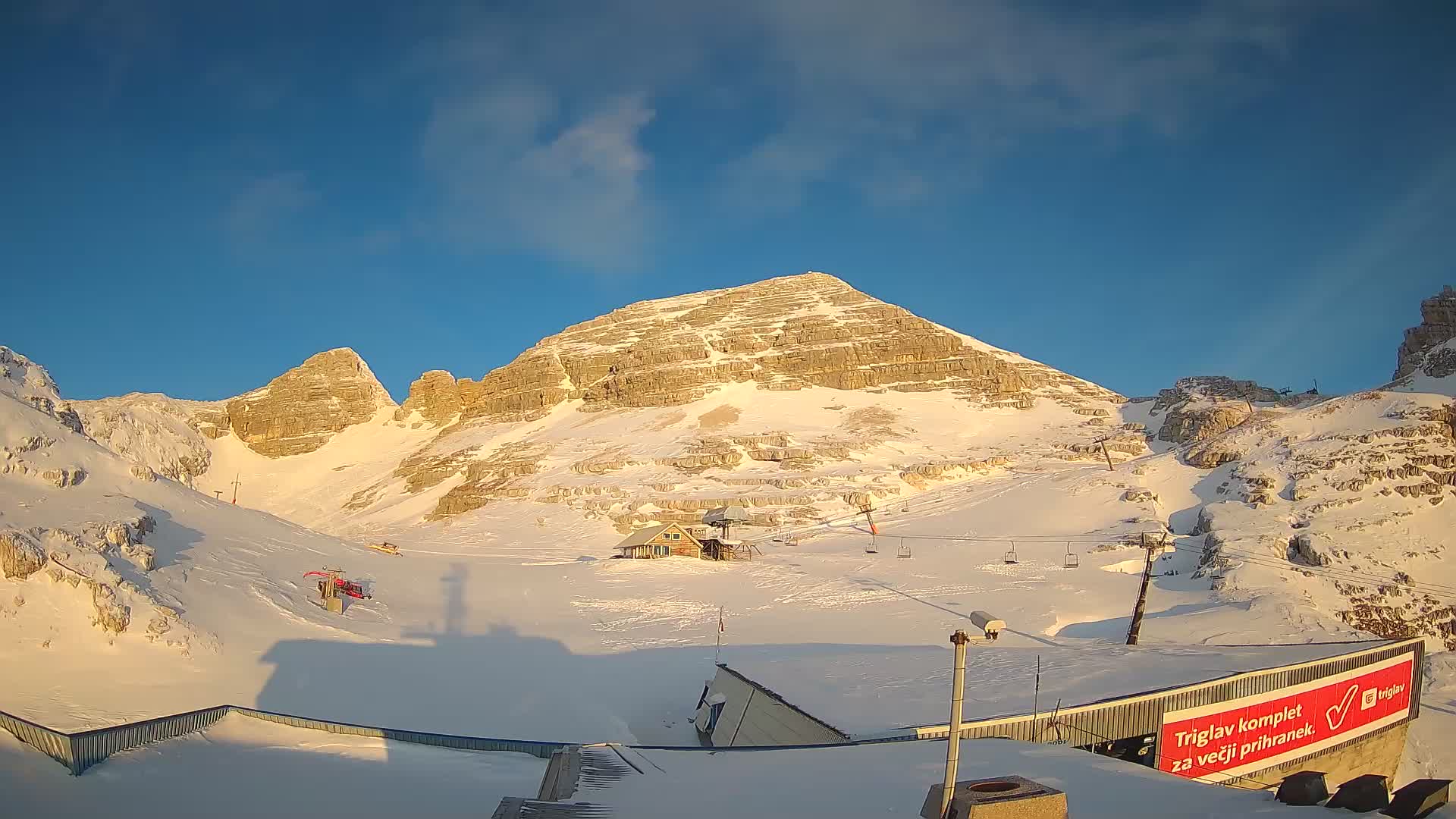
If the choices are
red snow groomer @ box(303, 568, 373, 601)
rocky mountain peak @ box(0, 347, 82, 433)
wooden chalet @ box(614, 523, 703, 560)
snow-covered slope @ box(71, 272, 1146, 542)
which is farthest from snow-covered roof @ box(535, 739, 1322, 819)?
snow-covered slope @ box(71, 272, 1146, 542)

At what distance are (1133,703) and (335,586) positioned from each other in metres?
22.1

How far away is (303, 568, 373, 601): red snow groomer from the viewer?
25794 mm

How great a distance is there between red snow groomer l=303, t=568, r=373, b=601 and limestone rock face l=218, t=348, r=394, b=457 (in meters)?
88.5

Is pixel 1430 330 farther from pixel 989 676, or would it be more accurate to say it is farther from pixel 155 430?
pixel 155 430

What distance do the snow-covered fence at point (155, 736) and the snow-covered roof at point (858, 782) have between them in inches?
→ 87.6

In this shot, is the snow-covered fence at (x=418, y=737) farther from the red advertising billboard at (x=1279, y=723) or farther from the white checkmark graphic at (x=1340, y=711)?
the white checkmark graphic at (x=1340, y=711)

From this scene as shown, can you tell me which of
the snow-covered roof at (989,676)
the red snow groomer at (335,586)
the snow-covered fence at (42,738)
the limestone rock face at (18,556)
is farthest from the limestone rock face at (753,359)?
the snow-covered fence at (42,738)

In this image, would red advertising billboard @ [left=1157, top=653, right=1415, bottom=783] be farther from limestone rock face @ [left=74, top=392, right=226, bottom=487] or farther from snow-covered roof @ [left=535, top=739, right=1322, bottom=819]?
limestone rock face @ [left=74, top=392, right=226, bottom=487]

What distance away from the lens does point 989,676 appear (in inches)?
659

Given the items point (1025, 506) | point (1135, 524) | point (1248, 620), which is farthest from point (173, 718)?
point (1025, 506)

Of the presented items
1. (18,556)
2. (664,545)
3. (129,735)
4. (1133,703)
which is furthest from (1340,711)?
(664,545)

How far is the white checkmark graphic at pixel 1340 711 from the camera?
14.9m

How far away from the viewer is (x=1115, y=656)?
17.8 meters

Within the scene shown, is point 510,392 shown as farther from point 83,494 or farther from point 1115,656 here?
point 1115,656
